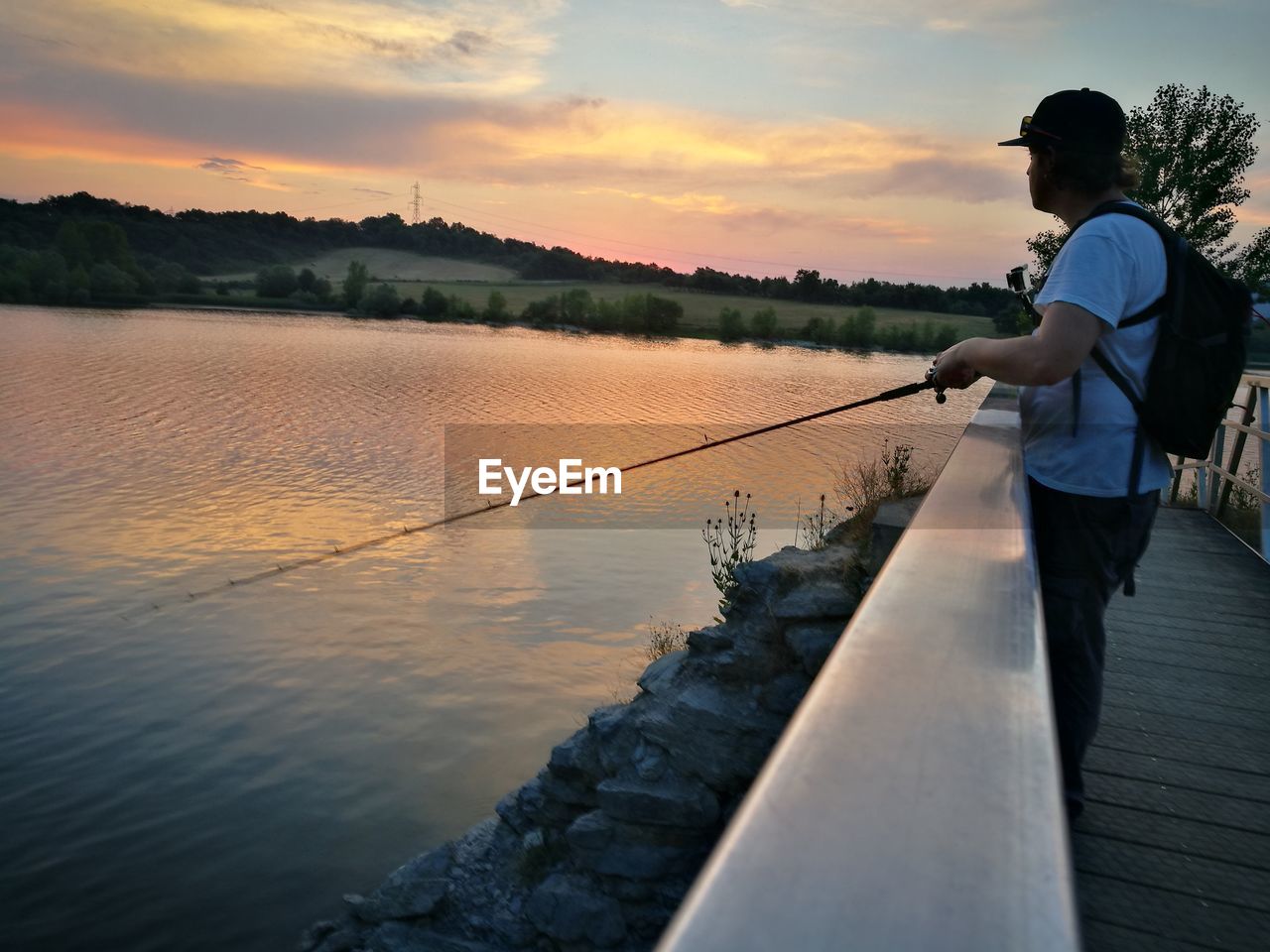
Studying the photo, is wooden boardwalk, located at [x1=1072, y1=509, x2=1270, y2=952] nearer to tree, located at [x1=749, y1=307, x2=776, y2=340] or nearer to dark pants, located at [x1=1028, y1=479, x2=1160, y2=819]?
dark pants, located at [x1=1028, y1=479, x2=1160, y2=819]

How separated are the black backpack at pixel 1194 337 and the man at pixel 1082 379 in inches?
1.5

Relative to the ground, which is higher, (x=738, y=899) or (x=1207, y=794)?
(x=738, y=899)

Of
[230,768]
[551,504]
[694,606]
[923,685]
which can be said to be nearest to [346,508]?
[551,504]

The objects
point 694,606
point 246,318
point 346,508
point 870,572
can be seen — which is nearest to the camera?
point 870,572

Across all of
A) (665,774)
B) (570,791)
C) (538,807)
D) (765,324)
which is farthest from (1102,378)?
(765,324)

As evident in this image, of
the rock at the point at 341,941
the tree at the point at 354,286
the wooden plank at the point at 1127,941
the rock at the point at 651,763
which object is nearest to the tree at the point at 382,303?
the tree at the point at 354,286

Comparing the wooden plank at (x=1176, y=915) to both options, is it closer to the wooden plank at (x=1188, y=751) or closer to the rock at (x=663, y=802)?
the wooden plank at (x=1188, y=751)

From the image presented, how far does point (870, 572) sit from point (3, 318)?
87114mm

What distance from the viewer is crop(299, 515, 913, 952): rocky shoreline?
5.36 meters

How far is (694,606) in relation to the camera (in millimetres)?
18484

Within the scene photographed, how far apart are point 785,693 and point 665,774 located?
34.1 inches

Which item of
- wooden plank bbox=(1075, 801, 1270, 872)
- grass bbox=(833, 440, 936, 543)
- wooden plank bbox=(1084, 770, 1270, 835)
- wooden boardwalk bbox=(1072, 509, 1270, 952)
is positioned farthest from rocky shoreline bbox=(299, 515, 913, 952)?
wooden plank bbox=(1075, 801, 1270, 872)

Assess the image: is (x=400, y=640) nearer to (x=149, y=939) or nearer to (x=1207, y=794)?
(x=149, y=939)

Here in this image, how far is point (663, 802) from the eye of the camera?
549cm
